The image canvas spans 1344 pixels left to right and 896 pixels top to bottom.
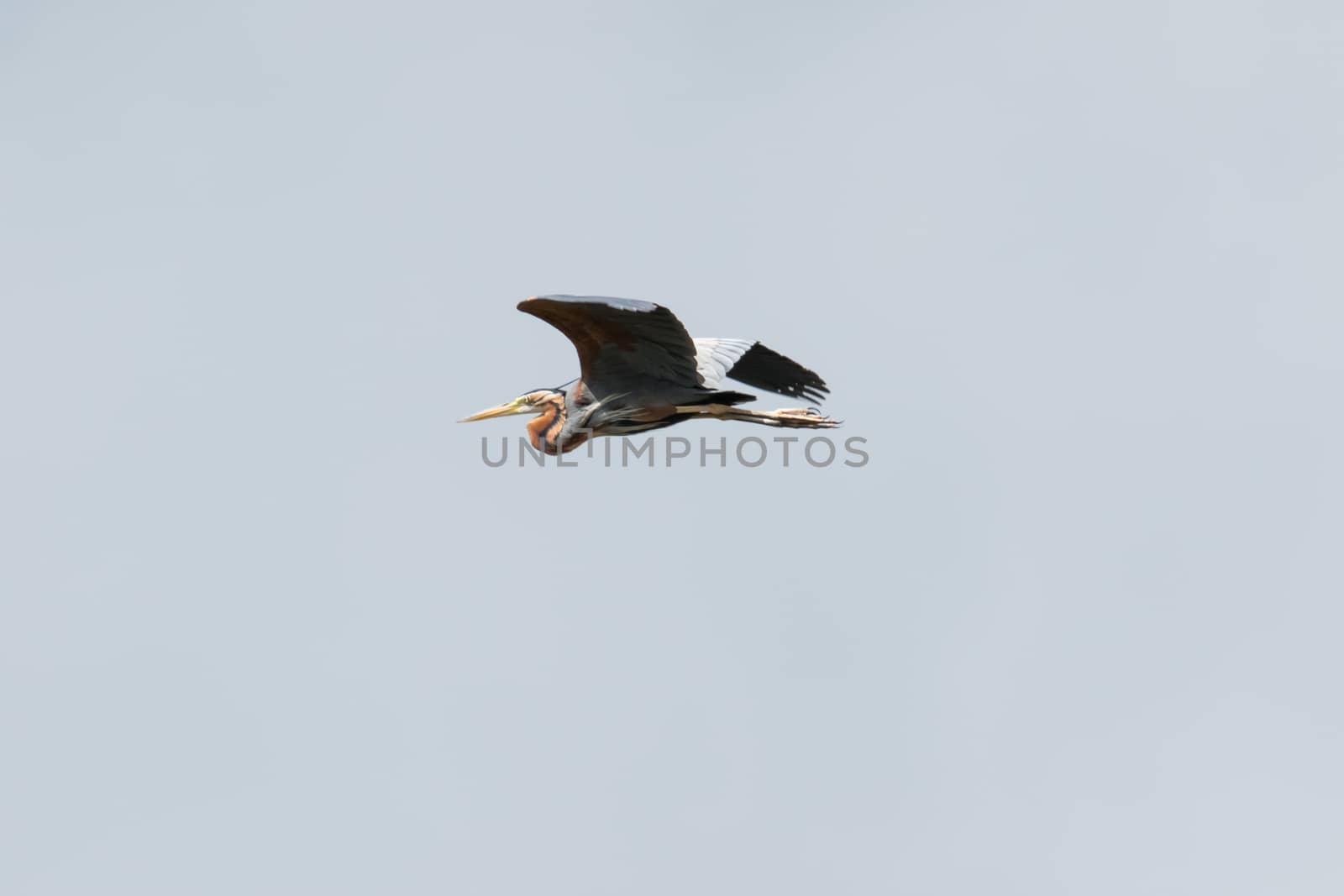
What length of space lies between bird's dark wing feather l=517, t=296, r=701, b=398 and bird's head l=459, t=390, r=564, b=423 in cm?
119

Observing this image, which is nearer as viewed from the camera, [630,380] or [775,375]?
[630,380]

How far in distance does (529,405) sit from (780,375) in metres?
2.86

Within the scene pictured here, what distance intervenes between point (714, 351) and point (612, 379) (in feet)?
4.27

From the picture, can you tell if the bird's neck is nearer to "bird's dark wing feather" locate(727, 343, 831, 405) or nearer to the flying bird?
the flying bird

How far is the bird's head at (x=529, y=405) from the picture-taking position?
2233 centimetres

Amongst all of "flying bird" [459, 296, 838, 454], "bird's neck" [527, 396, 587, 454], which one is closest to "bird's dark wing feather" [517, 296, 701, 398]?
"flying bird" [459, 296, 838, 454]

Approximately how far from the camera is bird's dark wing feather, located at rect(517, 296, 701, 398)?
19.5 metres

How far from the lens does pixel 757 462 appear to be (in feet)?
74.1

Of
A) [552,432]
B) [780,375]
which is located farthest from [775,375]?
[552,432]

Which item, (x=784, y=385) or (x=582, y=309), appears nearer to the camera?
(x=582, y=309)

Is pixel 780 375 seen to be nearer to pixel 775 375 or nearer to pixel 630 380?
pixel 775 375

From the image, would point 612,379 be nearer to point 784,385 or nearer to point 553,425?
point 553,425

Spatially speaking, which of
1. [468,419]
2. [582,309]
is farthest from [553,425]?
[582,309]

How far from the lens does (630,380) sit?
69.1ft
